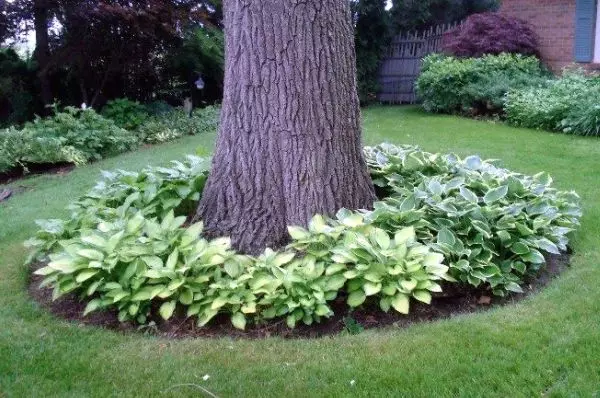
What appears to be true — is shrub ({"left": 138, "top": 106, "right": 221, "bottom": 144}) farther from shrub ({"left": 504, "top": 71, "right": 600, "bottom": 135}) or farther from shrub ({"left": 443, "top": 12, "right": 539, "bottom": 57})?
shrub ({"left": 504, "top": 71, "right": 600, "bottom": 135})

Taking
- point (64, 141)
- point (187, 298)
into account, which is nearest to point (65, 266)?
point (187, 298)

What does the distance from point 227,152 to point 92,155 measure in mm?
6278

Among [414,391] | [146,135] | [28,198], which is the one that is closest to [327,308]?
[414,391]

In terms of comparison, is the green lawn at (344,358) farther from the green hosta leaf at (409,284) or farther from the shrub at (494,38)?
the shrub at (494,38)

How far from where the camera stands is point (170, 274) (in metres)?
3.54

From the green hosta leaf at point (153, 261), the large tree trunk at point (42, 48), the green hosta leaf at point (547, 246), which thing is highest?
the large tree trunk at point (42, 48)

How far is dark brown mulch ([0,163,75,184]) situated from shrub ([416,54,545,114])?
727 centimetres

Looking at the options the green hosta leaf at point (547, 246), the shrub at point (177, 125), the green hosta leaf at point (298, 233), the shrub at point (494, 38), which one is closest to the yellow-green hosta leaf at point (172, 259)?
the green hosta leaf at point (298, 233)

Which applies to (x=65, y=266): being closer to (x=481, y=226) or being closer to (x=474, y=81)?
(x=481, y=226)

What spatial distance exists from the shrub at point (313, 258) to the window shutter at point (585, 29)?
33.2ft

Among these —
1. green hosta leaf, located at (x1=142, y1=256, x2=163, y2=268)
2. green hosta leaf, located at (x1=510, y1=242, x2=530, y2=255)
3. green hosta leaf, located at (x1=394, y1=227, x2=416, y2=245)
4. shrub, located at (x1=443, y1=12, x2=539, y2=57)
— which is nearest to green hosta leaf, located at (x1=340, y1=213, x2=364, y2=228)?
green hosta leaf, located at (x1=394, y1=227, x2=416, y2=245)

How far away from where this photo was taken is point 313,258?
3.71 meters

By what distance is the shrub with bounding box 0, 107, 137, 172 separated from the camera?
9312mm

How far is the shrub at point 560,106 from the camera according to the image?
9.48 m
